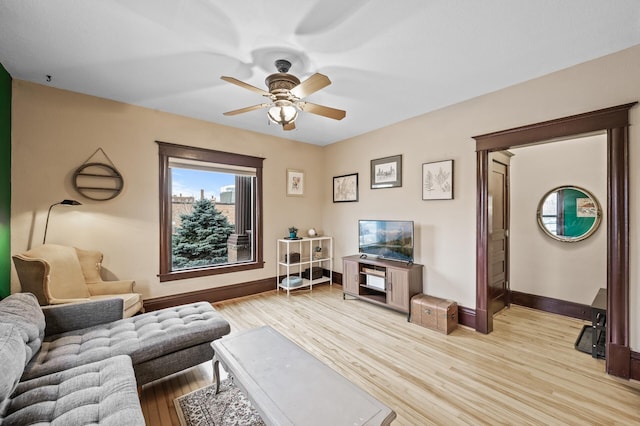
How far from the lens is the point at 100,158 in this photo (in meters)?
3.05

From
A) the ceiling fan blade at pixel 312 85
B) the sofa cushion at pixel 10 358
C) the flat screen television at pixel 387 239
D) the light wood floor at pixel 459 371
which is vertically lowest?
the light wood floor at pixel 459 371

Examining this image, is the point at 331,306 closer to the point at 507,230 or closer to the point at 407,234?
the point at 407,234

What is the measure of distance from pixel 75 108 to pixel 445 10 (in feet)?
12.5

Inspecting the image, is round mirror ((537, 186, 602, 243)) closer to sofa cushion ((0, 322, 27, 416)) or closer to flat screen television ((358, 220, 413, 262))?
flat screen television ((358, 220, 413, 262))

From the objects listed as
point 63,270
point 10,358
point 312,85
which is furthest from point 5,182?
point 312,85

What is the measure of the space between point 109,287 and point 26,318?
4.04 feet

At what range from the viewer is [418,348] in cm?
261

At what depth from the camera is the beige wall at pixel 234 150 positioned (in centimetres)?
234

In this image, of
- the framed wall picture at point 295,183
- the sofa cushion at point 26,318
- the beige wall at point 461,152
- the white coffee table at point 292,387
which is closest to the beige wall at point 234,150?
the beige wall at point 461,152

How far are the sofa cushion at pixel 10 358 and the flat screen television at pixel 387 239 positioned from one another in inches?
138

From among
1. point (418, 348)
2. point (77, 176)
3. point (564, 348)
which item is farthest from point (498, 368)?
point (77, 176)

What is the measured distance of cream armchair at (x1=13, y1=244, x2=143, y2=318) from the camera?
85.4 inches

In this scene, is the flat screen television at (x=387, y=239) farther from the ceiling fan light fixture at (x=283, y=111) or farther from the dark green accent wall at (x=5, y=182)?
the dark green accent wall at (x=5, y=182)

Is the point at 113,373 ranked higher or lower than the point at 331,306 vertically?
higher
